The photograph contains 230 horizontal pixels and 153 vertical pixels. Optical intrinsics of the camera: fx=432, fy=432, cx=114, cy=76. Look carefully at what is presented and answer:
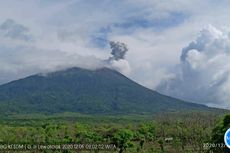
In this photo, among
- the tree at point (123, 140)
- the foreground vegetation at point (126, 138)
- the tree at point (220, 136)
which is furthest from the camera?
the foreground vegetation at point (126, 138)

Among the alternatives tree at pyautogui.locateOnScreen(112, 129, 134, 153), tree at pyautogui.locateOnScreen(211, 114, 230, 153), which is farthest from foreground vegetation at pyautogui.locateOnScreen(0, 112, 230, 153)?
tree at pyautogui.locateOnScreen(211, 114, 230, 153)

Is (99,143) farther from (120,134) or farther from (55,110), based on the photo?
(55,110)

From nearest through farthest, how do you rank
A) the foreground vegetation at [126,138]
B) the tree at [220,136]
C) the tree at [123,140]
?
the tree at [220,136] → the tree at [123,140] → the foreground vegetation at [126,138]

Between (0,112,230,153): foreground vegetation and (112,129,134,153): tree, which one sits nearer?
(112,129,134,153): tree

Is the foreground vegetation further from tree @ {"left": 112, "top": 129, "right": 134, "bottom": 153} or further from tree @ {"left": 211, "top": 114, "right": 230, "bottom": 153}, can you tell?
tree @ {"left": 211, "top": 114, "right": 230, "bottom": 153}

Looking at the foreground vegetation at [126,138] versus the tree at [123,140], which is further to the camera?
the foreground vegetation at [126,138]

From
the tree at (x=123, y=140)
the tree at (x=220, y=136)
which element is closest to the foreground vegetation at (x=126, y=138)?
the tree at (x=123, y=140)

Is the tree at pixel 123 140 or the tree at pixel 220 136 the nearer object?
the tree at pixel 220 136

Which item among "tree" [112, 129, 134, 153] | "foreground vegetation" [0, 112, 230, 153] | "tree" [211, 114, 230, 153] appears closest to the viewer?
"tree" [211, 114, 230, 153]

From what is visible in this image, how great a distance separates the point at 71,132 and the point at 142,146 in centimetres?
1385

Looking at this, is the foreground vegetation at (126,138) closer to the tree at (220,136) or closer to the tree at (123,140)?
the tree at (123,140)

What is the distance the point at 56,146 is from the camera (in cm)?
5394

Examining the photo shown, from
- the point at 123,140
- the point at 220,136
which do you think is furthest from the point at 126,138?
the point at 220,136

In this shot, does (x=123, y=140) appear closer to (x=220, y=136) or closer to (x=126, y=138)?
(x=126, y=138)
